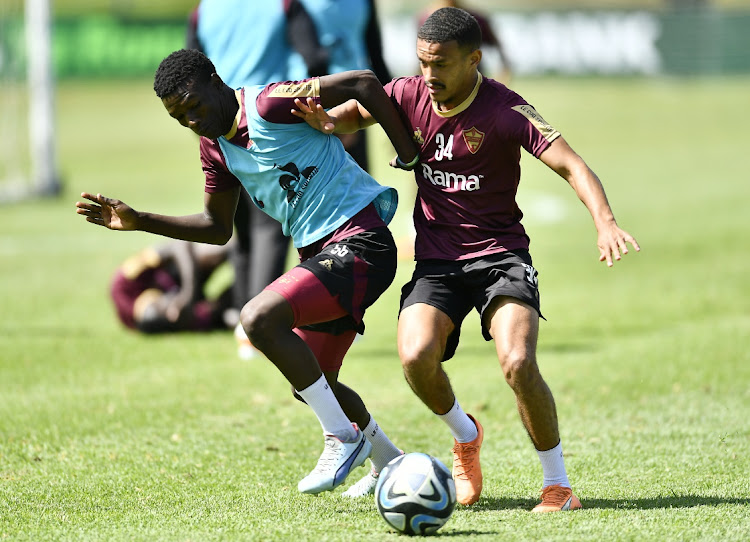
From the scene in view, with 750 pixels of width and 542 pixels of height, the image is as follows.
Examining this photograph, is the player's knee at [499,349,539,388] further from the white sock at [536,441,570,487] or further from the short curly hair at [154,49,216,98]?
the short curly hair at [154,49,216,98]

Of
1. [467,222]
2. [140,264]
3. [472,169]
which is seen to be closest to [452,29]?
[472,169]

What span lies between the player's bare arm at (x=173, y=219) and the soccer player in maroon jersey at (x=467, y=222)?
67cm

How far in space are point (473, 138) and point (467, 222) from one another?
1.26ft

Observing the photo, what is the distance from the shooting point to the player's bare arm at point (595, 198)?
181 inches

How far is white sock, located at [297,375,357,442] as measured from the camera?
492 centimetres

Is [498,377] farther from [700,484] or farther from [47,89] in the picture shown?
[47,89]

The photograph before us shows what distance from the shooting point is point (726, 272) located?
38.0 ft

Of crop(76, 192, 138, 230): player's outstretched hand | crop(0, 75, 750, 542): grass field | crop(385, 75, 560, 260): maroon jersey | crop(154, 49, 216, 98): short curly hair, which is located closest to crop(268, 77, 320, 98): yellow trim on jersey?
crop(154, 49, 216, 98): short curly hair

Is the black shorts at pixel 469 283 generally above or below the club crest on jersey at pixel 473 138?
below

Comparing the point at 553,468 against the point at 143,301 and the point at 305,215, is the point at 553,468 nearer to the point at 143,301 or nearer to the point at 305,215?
the point at 305,215

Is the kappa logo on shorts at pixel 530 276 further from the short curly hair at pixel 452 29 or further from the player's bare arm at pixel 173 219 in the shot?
the player's bare arm at pixel 173 219

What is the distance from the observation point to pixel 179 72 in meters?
4.93

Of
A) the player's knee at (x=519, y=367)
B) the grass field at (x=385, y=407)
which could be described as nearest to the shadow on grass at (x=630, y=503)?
the grass field at (x=385, y=407)

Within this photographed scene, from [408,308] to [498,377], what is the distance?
2968mm
